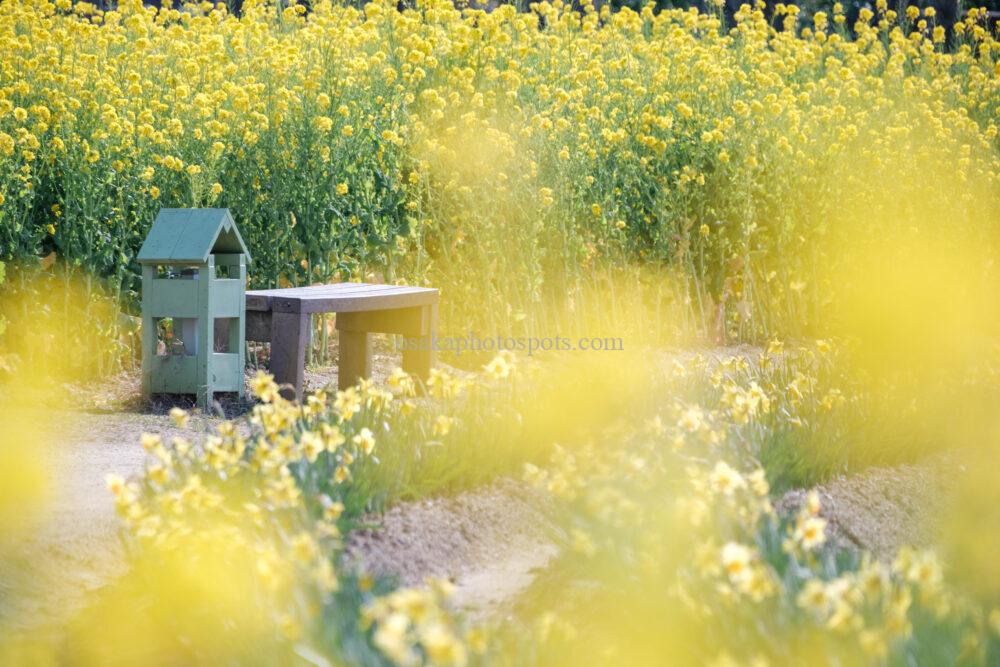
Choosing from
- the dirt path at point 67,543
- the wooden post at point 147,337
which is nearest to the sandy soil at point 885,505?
the dirt path at point 67,543

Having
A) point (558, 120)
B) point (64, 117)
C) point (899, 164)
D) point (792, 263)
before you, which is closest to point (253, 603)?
point (64, 117)

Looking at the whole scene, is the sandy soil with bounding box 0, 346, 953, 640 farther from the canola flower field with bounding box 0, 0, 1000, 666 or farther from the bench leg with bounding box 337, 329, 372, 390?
the bench leg with bounding box 337, 329, 372, 390

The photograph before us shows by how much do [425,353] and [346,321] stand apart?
0.40m

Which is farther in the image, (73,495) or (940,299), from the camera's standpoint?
(940,299)

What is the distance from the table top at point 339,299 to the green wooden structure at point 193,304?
148mm

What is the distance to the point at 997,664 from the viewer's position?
2174mm

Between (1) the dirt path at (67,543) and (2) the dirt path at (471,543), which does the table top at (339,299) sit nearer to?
(1) the dirt path at (67,543)

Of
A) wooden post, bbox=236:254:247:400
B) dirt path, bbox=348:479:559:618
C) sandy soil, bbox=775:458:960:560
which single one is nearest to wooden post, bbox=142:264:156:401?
wooden post, bbox=236:254:247:400

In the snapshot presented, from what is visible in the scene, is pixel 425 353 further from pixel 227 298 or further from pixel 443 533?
pixel 443 533

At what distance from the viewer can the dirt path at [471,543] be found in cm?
299

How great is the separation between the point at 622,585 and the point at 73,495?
1.81 m

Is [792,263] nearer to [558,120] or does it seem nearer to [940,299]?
[940,299]

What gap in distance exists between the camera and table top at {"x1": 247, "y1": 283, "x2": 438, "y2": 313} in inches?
191

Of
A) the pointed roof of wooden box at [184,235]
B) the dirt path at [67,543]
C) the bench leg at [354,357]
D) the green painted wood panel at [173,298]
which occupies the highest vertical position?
the pointed roof of wooden box at [184,235]
